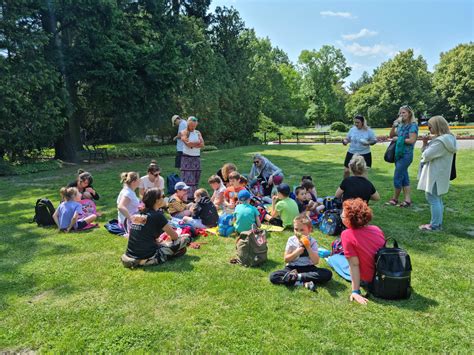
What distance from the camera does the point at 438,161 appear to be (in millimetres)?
5820

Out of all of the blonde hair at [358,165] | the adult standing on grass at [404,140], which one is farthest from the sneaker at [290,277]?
the adult standing on grass at [404,140]

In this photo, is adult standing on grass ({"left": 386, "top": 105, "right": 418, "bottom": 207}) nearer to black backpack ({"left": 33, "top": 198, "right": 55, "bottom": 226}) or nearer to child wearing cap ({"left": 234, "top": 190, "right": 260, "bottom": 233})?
child wearing cap ({"left": 234, "top": 190, "right": 260, "bottom": 233})

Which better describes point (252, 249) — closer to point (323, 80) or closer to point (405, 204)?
point (405, 204)

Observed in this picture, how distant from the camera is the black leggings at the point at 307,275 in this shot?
4133 mm

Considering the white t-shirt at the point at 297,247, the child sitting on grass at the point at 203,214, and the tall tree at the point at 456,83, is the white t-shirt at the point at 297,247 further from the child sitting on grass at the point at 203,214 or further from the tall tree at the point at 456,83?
the tall tree at the point at 456,83

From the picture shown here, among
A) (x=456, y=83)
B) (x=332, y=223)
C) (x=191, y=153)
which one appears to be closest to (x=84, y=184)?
(x=191, y=153)

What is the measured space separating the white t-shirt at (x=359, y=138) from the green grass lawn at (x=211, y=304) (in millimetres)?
2091

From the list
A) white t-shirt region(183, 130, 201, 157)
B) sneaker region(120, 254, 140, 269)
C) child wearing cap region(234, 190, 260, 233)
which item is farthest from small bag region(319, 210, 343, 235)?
white t-shirt region(183, 130, 201, 157)

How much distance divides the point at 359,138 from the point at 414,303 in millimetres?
4467

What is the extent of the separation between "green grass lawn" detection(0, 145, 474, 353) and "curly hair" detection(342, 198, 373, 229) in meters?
0.84

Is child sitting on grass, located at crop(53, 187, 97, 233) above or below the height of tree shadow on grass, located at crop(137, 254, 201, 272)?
above

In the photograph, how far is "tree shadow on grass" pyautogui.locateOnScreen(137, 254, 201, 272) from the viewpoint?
15.3ft

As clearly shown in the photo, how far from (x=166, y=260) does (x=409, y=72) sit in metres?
54.9

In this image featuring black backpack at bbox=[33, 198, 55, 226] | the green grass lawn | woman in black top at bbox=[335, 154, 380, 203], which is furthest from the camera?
black backpack at bbox=[33, 198, 55, 226]
